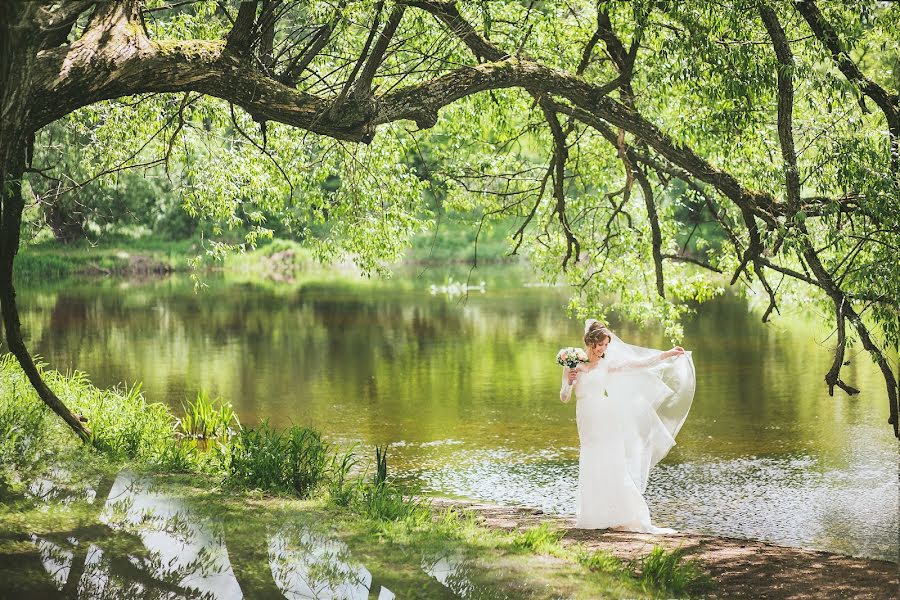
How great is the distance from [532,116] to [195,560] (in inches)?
329

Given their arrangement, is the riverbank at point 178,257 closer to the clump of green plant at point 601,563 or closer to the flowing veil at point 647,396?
the flowing veil at point 647,396

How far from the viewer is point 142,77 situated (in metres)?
6.21

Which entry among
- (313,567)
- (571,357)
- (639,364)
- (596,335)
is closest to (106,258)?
(571,357)

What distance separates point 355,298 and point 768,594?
98.5 ft

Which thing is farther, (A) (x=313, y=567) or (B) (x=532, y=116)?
(B) (x=532, y=116)

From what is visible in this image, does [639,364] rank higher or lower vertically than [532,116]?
lower

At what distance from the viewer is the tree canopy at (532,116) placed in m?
6.45

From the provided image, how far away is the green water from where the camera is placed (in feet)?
37.5

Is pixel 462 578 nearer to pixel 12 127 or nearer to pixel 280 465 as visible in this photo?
pixel 280 465

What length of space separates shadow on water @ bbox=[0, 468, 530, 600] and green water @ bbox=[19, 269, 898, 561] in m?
4.39

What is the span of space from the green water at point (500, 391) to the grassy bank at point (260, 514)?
3153 mm

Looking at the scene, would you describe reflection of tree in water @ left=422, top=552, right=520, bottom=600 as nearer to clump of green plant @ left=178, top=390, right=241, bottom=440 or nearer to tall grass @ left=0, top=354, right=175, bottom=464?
tall grass @ left=0, top=354, right=175, bottom=464

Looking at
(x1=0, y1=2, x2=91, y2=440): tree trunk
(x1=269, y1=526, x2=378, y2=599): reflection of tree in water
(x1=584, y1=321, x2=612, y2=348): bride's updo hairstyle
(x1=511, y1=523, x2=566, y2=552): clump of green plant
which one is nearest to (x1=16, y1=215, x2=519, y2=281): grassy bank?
(x1=584, y1=321, x2=612, y2=348): bride's updo hairstyle

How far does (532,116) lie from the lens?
12867 millimetres
